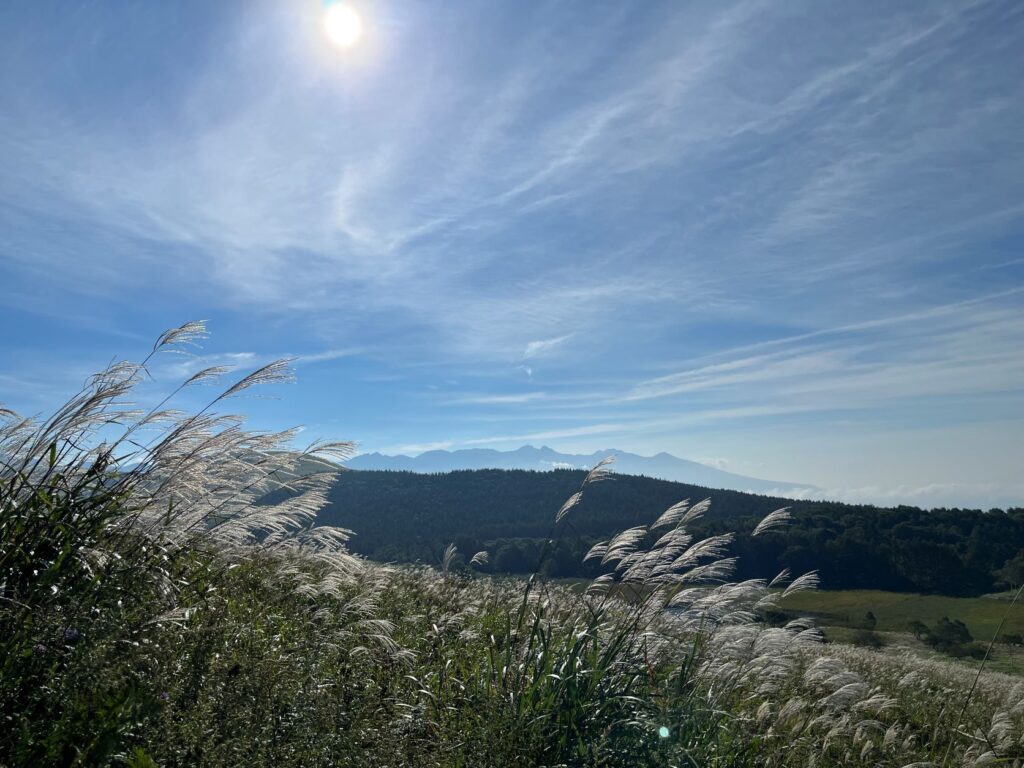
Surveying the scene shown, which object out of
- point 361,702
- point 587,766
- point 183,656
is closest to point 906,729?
point 587,766

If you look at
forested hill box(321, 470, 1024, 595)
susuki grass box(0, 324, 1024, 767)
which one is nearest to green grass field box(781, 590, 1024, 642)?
forested hill box(321, 470, 1024, 595)

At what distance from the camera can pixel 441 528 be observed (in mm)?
89812

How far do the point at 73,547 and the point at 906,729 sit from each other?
8.18 metres

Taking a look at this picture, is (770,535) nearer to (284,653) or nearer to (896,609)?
(896,609)

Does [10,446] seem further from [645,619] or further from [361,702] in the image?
[645,619]

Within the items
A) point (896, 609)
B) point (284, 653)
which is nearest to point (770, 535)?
point (896, 609)

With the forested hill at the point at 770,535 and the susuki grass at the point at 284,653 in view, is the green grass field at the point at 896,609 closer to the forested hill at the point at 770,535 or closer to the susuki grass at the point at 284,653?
the forested hill at the point at 770,535

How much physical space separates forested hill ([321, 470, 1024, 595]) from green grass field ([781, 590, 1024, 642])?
3671 millimetres

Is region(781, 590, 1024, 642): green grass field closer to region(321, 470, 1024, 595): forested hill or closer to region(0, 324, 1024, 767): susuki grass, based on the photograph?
region(321, 470, 1024, 595): forested hill

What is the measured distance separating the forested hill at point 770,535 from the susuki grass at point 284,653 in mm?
39527

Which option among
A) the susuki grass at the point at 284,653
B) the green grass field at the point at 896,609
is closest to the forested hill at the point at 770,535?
the green grass field at the point at 896,609

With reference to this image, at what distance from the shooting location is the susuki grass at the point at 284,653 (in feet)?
10.5

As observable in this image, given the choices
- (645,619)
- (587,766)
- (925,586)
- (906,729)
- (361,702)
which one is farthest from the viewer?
(925,586)

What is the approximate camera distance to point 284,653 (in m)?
4.73
